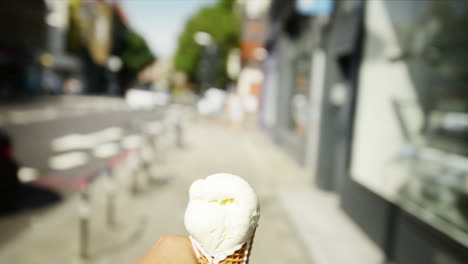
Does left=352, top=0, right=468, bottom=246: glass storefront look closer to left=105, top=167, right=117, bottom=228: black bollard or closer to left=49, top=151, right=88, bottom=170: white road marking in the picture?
left=105, top=167, right=117, bottom=228: black bollard

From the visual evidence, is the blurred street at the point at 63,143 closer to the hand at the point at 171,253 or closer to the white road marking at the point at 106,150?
the white road marking at the point at 106,150

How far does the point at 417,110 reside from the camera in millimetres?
5363

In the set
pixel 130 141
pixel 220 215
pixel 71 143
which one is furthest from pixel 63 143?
pixel 220 215

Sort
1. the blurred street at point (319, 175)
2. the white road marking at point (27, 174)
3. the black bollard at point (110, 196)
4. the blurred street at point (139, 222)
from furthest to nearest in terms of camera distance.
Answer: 1. the white road marking at point (27, 174)
2. the black bollard at point (110, 196)
3. the blurred street at point (139, 222)
4. the blurred street at point (319, 175)

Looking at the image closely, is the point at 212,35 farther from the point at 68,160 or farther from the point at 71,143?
the point at 68,160

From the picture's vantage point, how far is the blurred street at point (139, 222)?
4.92 meters

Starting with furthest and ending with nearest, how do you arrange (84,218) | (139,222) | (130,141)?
(130,141) < (139,222) < (84,218)

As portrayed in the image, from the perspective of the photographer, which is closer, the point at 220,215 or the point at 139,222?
the point at 220,215

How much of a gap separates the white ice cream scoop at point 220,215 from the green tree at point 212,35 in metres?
42.7

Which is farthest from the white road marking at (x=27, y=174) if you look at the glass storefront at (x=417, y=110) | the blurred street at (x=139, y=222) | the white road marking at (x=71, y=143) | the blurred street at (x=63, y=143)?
the glass storefront at (x=417, y=110)

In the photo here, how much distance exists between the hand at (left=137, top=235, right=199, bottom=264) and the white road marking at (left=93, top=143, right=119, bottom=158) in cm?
1036

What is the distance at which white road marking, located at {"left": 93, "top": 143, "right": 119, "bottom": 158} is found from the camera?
1151 centimetres

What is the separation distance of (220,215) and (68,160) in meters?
9.78

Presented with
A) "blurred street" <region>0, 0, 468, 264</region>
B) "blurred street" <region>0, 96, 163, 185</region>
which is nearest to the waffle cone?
"blurred street" <region>0, 0, 468, 264</region>
